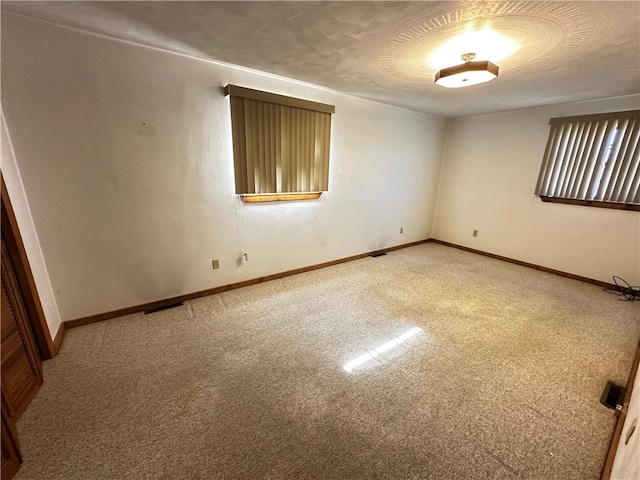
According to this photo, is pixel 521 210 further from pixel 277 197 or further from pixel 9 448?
pixel 9 448

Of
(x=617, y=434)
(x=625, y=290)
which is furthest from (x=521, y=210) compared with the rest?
(x=617, y=434)

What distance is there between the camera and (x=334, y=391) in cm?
162

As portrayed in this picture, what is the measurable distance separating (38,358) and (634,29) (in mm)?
4205

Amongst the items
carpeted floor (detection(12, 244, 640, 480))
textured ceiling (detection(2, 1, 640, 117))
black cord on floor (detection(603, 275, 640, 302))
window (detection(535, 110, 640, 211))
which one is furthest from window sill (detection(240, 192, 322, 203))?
black cord on floor (detection(603, 275, 640, 302))

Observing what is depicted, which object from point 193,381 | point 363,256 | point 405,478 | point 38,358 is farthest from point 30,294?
point 363,256

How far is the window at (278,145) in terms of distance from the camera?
8.33 ft

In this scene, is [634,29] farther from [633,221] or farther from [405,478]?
[405,478]

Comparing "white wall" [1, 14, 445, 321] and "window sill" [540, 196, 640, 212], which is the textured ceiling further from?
"window sill" [540, 196, 640, 212]

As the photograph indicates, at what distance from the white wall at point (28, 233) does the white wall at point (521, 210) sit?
210 inches

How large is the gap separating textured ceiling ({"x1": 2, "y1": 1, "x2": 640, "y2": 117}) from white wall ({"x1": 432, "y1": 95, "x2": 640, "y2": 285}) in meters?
1.08

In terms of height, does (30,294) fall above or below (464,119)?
below

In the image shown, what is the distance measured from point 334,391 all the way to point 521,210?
13.0 ft

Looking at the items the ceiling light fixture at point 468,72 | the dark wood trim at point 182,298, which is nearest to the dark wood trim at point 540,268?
the dark wood trim at point 182,298

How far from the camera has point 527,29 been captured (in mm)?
1597
